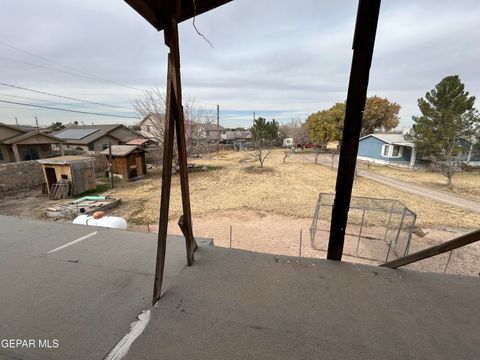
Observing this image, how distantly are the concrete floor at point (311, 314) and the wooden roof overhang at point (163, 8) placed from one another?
187 centimetres

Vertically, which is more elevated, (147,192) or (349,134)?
(349,134)

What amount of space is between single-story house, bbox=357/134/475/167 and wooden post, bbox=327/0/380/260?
19.0m

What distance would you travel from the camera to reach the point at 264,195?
998 cm

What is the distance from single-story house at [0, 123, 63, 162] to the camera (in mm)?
13406

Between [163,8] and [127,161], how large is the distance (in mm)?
13343

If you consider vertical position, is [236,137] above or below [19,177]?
above

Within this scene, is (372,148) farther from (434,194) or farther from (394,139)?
(434,194)

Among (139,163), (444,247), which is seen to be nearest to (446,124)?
(444,247)

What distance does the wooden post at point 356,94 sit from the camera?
4.05ft

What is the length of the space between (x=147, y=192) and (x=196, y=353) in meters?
10.5

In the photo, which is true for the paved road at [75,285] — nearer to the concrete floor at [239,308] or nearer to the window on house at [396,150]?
the concrete floor at [239,308]

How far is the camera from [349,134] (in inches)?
55.4

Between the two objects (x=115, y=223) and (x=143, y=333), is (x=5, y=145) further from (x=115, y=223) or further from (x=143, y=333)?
(x=143, y=333)

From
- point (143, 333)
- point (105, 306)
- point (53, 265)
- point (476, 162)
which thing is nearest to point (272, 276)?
point (143, 333)
